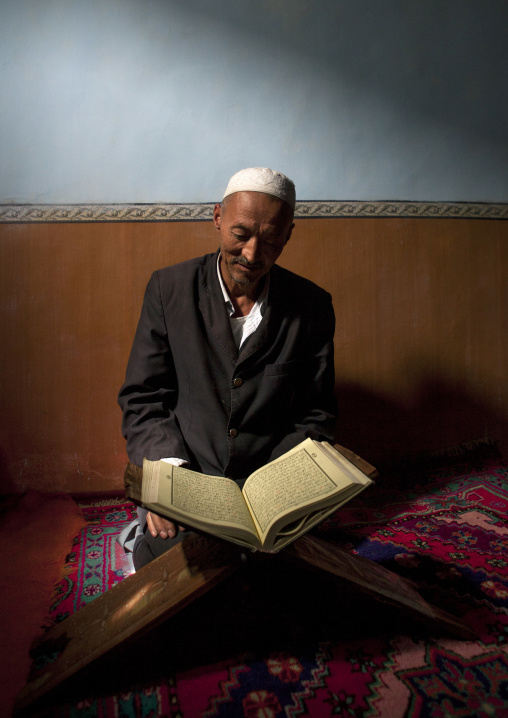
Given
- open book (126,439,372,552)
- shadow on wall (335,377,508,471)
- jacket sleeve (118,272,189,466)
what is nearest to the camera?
open book (126,439,372,552)

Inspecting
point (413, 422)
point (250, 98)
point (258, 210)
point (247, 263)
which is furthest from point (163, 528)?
point (250, 98)

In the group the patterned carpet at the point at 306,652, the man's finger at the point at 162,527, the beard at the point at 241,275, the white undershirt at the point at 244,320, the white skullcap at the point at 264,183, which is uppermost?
the white skullcap at the point at 264,183

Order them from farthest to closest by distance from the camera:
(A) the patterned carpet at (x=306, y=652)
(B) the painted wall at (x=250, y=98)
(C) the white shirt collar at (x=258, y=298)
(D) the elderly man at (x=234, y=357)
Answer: (B) the painted wall at (x=250, y=98) → (C) the white shirt collar at (x=258, y=298) → (D) the elderly man at (x=234, y=357) → (A) the patterned carpet at (x=306, y=652)

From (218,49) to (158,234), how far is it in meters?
0.88

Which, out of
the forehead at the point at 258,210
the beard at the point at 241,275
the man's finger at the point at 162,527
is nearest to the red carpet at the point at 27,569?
the man's finger at the point at 162,527

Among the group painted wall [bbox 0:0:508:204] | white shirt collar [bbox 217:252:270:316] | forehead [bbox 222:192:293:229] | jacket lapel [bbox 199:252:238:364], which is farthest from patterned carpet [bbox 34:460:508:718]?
painted wall [bbox 0:0:508:204]

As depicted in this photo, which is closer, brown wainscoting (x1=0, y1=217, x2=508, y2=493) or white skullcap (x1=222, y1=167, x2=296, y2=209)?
white skullcap (x1=222, y1=167, x2=296, y2=209)

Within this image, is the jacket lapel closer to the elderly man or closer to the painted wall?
the elderly man

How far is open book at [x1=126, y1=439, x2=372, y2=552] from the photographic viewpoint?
765 mm

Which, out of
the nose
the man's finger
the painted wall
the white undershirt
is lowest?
the man's finger

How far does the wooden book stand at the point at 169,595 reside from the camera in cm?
86

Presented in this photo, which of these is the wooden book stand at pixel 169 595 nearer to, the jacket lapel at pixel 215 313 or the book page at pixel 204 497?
the book page at pixel 204 497

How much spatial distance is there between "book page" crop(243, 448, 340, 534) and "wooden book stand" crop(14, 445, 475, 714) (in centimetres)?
8

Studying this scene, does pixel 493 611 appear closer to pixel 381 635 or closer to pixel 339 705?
pixel 381 635
